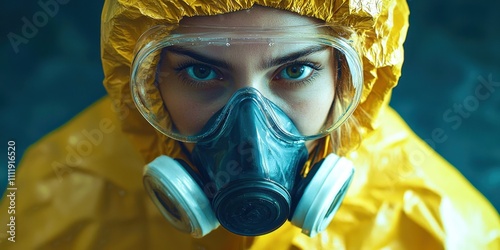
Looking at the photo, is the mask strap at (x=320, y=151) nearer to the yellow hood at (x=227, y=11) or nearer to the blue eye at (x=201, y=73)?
the yellow hood at (x=227, y=11)

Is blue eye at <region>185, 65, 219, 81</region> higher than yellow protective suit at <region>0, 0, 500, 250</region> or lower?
higher

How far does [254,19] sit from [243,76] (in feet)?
0.29

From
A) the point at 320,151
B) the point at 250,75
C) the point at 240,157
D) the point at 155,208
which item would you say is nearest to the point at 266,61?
the point at 250,75

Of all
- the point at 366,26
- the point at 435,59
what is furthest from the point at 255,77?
the point at 435,59

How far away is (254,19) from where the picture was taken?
107 cm

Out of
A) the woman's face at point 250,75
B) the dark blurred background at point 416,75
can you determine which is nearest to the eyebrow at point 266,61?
the woman's face at point 250,75

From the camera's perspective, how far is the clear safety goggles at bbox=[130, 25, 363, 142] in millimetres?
1083

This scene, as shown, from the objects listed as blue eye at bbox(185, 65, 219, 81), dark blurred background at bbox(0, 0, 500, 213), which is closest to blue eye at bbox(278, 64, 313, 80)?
blue eye at bbox(185, 65, 219, 81)

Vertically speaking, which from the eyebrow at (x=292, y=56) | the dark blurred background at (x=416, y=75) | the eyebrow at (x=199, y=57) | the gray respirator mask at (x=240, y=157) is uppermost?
the eyebrow at (x=292, y=56)

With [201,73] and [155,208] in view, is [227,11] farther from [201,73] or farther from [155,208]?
[155,208]

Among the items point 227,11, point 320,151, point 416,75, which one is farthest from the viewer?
point 416,75

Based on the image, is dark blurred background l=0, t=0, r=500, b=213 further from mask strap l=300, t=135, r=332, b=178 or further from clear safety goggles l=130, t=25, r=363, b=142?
clear safety goggles l=130, t=25, r=363, b=142

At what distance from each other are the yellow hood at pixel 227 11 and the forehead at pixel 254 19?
0.04ft

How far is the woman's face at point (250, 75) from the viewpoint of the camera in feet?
3.55
